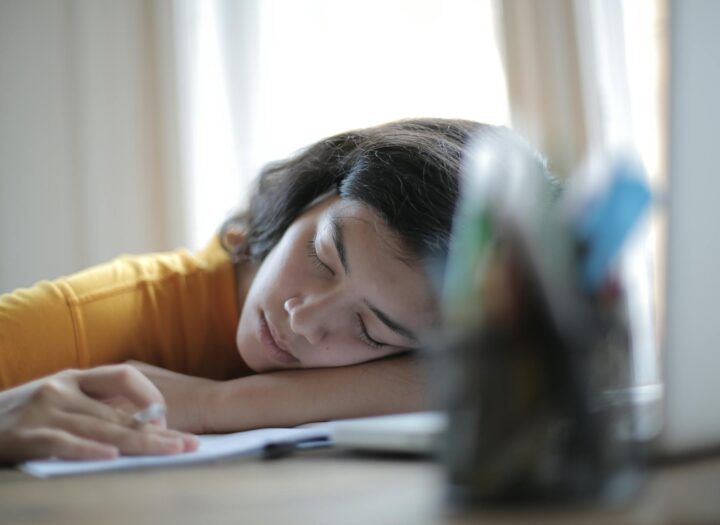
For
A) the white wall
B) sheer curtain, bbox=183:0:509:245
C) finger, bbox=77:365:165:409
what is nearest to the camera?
finger, bbox=77:365:165:409

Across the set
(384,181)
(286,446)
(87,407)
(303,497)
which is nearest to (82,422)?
(87,407)

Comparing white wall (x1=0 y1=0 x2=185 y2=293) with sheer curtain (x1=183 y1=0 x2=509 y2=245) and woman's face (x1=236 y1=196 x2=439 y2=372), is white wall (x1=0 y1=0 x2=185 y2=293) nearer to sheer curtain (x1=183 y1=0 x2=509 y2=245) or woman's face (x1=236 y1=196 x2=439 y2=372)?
sheer curtain (x1=183 y1=0 x2=509 y2=245)

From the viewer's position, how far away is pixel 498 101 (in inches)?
88.7

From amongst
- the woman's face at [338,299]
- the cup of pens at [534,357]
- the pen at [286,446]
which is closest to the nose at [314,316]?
the woman's face at [338,299]

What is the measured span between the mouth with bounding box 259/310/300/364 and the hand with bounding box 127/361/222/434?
0.09 metres

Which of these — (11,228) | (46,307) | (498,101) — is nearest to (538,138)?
(46,307)

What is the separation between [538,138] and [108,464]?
405mm

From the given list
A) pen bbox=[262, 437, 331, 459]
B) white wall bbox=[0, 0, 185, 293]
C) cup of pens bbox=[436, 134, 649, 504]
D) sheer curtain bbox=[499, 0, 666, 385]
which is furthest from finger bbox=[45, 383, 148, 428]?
white wall bbox=[0, 0, 185, 293]

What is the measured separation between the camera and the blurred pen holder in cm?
41

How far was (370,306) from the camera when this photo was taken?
1.01m

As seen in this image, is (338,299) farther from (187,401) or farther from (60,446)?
(60,446)

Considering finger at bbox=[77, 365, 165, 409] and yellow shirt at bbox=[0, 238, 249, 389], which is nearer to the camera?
finger at bbox=[77, 365, 165, 409]

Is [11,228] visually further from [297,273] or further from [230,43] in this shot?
[297,273]

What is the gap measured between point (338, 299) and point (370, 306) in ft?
0.13
